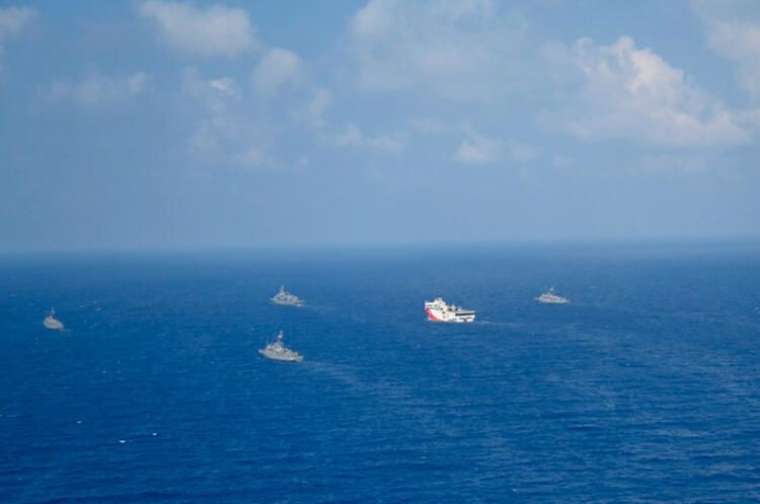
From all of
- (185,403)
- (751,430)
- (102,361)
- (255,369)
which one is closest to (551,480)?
(751,430)

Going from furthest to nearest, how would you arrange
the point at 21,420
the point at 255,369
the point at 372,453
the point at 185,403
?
the point at 255,369, the point at 185,403, the point at 21,420, the point at 372,453

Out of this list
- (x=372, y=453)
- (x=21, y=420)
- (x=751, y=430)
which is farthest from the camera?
(x=21, y=420)

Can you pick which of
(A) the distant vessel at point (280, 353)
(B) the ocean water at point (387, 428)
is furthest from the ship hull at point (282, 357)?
(B) the ocean water at point (387, 428)

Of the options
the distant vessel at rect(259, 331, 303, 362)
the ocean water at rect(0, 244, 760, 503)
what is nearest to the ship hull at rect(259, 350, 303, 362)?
the distant vessel at rect(259, 331, 303, 362)

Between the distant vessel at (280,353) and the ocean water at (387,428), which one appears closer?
the ocean water at (387,428)

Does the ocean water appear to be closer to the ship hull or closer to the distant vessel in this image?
the ship hull

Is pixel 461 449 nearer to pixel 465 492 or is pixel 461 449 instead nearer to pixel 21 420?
pixel 465 492

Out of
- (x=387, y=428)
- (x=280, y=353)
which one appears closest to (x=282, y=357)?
(x=280, y=353)

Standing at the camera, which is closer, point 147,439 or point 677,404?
point 147,439

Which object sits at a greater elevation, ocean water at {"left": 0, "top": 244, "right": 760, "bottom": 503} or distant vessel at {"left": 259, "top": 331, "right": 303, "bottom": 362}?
distant vessel at {"left": 259, "top": 331, "right": 303, "bottom": 362}

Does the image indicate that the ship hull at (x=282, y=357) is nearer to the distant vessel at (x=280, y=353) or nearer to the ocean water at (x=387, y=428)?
the distant vessel at (x=280, y=353)

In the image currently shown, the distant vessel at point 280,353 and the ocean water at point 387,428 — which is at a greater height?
the distant vessel at point 280,353
